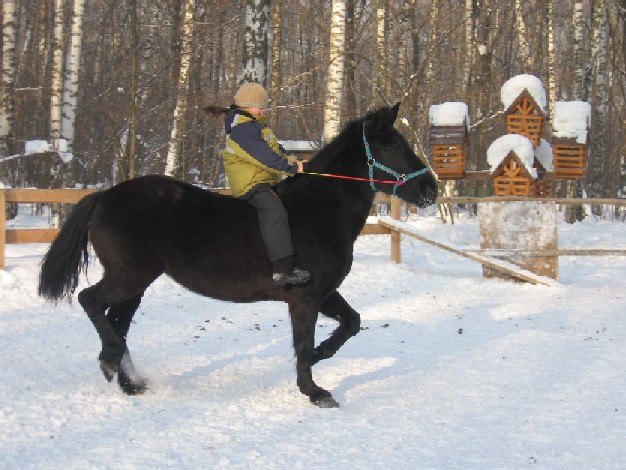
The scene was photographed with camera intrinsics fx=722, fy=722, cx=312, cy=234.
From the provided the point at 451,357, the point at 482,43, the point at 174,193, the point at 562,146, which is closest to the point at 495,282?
the point at 562,146

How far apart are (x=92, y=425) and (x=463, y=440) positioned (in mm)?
2339

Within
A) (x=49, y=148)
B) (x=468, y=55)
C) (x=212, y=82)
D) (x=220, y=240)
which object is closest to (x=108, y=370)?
(x=220, y=240)

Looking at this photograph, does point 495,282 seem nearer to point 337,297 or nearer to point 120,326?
point 337,297

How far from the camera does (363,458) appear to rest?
13.5 ft

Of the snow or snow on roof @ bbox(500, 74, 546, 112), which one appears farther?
the snow

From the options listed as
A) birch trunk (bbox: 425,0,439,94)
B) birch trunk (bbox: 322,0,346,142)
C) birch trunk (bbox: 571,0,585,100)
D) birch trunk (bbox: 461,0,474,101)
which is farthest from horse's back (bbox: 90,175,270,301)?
birch trunk (bbox: 461,0,474,101)

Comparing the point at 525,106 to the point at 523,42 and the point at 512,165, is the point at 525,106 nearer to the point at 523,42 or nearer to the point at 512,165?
the point at 512,165

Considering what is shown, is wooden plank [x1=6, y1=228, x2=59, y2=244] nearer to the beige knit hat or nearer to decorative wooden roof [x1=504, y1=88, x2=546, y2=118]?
the beige knit hat

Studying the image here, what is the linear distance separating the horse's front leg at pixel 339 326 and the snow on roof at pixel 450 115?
6673 mm

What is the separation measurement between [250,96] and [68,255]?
188cm

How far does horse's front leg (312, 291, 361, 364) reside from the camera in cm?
569

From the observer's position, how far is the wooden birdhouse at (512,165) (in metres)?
11.2

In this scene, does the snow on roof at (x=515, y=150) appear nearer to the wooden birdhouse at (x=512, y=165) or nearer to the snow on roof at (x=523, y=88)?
the wooden birdhouse at (x=512, y=165)

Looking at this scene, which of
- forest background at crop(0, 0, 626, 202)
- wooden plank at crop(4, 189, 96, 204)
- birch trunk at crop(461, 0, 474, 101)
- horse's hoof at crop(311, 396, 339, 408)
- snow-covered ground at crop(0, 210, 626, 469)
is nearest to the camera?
snow-covered ground at crop(0, 210, 626, 469)
